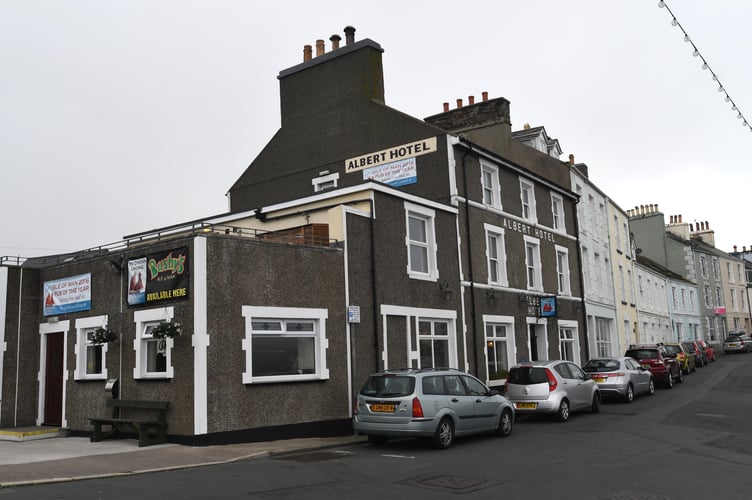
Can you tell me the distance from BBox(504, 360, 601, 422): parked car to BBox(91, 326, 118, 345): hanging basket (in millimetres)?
10516

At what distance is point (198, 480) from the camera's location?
10.0 m

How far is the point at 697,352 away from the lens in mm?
41094

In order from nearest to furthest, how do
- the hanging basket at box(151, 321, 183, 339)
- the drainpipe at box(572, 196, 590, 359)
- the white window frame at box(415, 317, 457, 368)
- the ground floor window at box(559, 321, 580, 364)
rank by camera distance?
the hanging basket at box(151, 321, 183, 339), the white window frame at box(415, 317, 457, 368), the ground floor window at box(559, 321, 580, 364), the drainpipe at box(572, 196, 590, 359)

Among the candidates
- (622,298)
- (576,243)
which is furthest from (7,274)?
(622,298)

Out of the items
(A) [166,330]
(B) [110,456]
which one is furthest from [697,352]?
(B) [110,456]

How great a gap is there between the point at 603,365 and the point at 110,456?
56.8ft

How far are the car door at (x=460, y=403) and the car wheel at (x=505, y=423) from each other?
50.4 inches

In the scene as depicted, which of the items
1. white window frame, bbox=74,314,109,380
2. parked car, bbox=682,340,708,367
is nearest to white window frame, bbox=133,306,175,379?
white window frame, bbox=74,314,109,380

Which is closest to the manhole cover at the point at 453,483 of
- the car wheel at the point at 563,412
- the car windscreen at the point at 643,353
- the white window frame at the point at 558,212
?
the car wheel at the point at 563,412

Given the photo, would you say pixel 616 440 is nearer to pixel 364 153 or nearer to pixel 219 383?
pixel 219 383

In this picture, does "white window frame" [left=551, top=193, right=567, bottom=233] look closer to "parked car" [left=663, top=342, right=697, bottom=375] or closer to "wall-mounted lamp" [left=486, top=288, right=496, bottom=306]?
"wall-mounted lamp" [left=486, top=288, right=496, bottom=306]

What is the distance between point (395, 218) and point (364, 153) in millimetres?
5711

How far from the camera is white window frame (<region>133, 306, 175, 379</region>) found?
14555mm

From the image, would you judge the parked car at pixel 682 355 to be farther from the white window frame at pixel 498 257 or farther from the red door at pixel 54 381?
the red door at pixel 54 381
